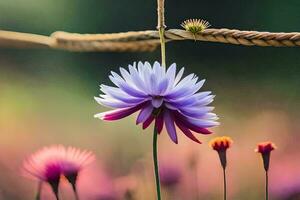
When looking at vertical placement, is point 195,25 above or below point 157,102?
above

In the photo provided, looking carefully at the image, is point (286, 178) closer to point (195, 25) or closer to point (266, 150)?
point (266, 150)

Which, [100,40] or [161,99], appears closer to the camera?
[161,99]

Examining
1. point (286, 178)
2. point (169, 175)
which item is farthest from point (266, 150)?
point (169, 175)

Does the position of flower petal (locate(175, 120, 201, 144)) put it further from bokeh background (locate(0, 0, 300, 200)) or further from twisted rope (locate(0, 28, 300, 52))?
twisted rope (locate(0, 28, 300, 52))

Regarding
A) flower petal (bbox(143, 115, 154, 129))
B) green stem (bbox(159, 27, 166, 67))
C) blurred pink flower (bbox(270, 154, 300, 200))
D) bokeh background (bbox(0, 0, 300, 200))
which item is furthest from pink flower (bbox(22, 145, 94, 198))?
blurred pink flower (bbox(270, 154, 300, 200))

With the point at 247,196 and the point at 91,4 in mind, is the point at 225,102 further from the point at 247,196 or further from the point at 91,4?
the point at 91,4

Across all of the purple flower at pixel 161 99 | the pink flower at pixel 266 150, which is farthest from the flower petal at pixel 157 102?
the pink flower at pixel 266 150

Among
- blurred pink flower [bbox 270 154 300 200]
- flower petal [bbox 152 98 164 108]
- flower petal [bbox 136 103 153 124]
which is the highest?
flower petal [bbox 152 98 164 108]
